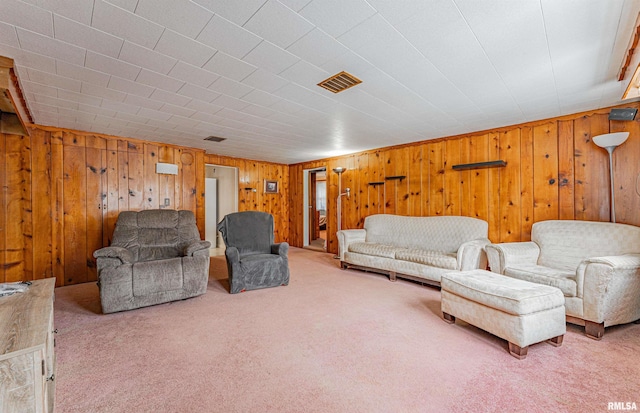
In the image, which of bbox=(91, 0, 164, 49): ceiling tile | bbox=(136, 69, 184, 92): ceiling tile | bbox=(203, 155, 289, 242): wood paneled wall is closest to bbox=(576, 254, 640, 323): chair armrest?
bbox=(91, 0, 164, 49): ceiling tile

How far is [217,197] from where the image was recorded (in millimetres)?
6727

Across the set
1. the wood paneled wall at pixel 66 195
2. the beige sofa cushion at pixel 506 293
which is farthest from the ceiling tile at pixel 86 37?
the beige sofa cushion at pixel 506 293

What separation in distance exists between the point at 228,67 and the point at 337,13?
40.5 inches

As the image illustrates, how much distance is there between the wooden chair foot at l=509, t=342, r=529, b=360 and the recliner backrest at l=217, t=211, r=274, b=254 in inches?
119

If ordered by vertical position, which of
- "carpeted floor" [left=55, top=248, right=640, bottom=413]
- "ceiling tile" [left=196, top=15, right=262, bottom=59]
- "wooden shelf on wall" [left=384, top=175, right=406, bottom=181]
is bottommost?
"carpeted floor" [left=55, top=248, right=640, bottom=413]

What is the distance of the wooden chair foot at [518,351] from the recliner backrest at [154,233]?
368 cm

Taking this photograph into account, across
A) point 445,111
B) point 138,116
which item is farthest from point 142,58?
point 445,111

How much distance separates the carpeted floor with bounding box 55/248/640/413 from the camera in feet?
4.96

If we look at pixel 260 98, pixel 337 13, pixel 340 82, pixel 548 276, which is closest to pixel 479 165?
pixel 548 276

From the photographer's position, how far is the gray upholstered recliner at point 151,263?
108 inches

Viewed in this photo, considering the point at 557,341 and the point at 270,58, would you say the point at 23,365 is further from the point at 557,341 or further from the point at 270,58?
the point at 557,341

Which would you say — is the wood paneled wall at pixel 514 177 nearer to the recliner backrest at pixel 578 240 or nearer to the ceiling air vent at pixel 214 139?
the recliner backrest at pixel 578 240

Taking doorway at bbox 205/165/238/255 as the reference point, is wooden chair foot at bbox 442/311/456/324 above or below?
below

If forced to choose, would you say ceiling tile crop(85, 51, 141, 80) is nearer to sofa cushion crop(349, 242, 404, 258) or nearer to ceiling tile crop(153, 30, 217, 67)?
ceiling tile crop(153, 30, 217, 67)
